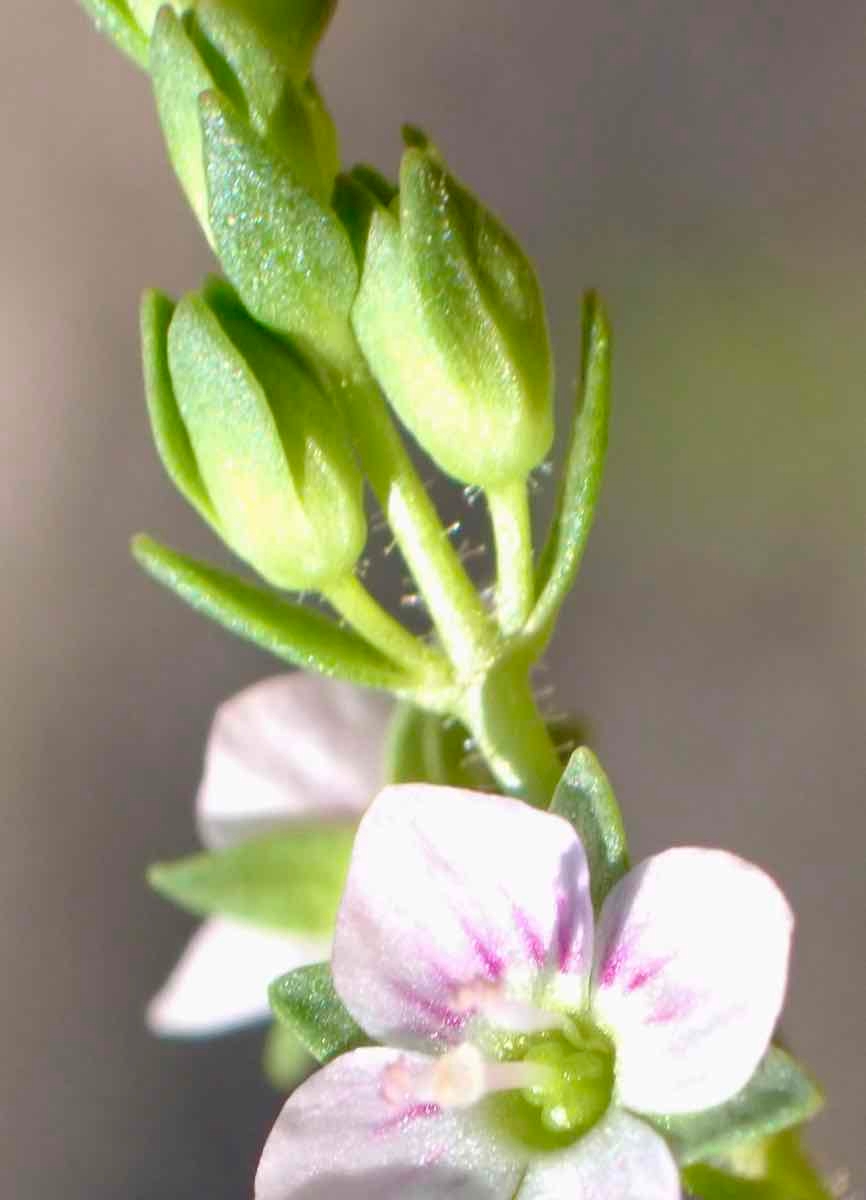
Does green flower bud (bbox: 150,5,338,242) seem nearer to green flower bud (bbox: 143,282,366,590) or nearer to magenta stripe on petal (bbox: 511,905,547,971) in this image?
green flower bud (bbox: 143,282,366,590)

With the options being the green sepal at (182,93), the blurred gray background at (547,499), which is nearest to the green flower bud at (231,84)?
the green sepal at (182,93)

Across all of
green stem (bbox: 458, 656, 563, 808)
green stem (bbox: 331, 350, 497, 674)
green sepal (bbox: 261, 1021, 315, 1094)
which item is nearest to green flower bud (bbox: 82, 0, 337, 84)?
green stem (bbox: 331, 350, 497, 674)

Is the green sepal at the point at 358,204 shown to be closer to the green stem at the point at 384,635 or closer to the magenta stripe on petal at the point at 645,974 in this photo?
the green stem at the point at 384,635

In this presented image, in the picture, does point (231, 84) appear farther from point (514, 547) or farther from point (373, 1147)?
→ point (373, 1147)

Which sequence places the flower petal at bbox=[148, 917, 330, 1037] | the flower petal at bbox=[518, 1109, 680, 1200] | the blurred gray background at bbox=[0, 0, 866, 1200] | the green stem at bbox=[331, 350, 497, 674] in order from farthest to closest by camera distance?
the blurred gray background at bbox=[0, 0, 866, 1200]
the flower petal at bbox=[148, 917, 330, 1037]
the green stem at bbox=[331, 350, 497, 674]
the flower petal at bbox=[518, 1109, 680, 1200]

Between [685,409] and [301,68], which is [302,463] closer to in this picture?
[301,68]

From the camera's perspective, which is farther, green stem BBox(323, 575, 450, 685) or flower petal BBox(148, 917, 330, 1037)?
flower petal BBox(148, 917, 330, 1037)

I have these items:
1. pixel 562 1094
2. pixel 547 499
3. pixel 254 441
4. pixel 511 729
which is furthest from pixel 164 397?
pixel 547 499
